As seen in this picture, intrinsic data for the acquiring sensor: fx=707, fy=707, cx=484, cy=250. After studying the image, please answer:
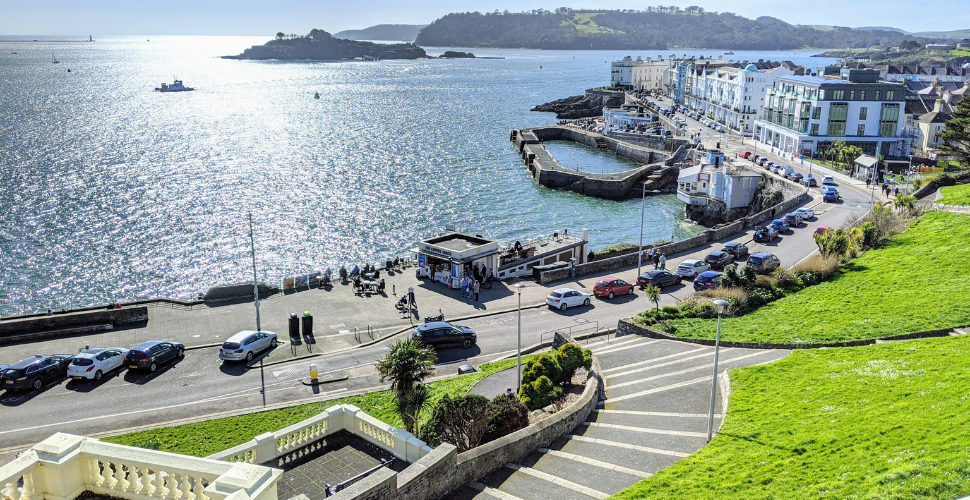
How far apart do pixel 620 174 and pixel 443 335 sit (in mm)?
55126

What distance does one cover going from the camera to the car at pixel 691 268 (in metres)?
39.1

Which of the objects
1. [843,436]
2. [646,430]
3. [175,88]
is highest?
[175,88]

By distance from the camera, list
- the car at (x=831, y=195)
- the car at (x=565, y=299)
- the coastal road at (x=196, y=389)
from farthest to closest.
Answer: the car at (x=831, y=195)
the car at (x=565, y=299)
the coastal road at (x=196, y=389)

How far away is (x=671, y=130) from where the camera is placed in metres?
104

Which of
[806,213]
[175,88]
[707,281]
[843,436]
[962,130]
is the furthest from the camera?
[175,88]

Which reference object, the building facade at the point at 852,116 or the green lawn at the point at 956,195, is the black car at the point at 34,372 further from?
the building facade at the point at 852,116

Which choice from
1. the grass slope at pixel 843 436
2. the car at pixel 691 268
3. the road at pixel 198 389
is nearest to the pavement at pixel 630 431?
the grass slope at pixel 843 436

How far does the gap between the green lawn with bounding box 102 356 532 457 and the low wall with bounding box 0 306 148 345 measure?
12.2 metres

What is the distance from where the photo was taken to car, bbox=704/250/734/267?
40.8 meters

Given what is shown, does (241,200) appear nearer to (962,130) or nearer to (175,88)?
(962,130)

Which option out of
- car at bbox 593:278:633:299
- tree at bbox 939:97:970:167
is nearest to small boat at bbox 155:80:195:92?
tree at bbox 939:97:970:167

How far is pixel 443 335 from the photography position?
94.1ft

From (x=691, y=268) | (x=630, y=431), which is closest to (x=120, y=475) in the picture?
(x=630, y=431)

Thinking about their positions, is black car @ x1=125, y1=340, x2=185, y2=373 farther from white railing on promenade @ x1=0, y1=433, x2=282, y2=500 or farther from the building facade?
the building facade
